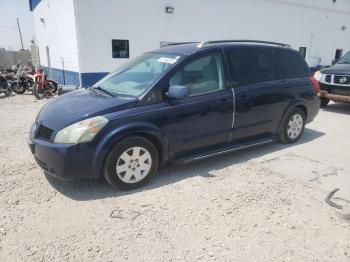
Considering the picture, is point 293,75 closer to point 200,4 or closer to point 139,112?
point 139,112

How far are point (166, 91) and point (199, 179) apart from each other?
4.09ft

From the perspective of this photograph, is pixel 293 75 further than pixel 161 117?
Yes

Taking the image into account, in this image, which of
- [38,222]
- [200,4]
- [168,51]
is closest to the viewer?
[38,222]

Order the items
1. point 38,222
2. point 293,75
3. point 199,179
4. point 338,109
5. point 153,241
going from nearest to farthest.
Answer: point 153,241
point 38,222
point 199,179
point 293,75
point 338,109

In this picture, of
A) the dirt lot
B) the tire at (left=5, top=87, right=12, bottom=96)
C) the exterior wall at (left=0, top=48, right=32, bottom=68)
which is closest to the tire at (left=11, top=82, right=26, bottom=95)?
the tire at (left=5, top=87, right=12, bottom=96)

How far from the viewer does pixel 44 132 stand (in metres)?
3.78

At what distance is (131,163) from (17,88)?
400 inches

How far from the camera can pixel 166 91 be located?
4.01 meters

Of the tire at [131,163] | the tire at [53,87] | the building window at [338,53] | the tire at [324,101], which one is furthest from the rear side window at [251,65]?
the building window at [338,53]

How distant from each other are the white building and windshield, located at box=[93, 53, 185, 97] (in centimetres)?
714

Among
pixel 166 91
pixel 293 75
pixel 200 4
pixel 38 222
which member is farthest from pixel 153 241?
pixel 200 4

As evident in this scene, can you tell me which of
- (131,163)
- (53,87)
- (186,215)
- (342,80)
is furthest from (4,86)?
(342,80)

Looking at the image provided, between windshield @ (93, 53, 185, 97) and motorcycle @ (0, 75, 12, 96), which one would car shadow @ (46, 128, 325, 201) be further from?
motorcycle @ (0, 75, 12, 96)

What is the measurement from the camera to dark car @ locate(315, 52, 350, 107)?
8.33m
